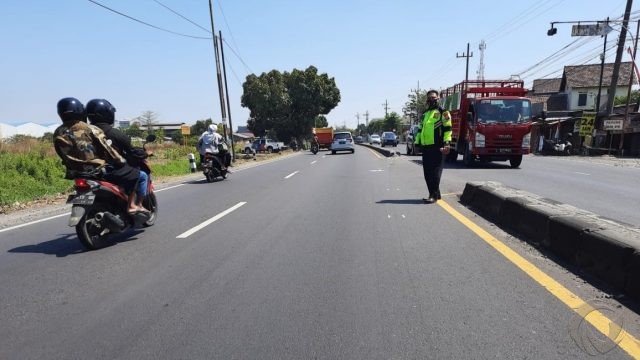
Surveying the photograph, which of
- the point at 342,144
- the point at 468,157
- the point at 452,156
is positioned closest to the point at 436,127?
the point at 468,157

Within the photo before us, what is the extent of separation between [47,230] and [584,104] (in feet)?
174

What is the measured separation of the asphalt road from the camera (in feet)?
10.7

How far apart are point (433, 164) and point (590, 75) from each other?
50115 mm

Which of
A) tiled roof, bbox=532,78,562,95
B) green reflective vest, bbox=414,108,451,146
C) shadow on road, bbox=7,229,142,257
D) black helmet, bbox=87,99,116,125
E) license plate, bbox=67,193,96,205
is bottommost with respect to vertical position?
shadow on road, bbox=7,229,142,257

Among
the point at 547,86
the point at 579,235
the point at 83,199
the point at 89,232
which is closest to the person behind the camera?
the point at 579,235

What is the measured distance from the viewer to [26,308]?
412cm

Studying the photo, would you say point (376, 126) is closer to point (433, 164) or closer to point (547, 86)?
point (547, 86)

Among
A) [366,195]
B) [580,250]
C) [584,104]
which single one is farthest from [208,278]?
[584,104]

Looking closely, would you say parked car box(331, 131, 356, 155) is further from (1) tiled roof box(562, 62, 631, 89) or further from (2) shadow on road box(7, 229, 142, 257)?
(2) shadow on road box(7, 229, 142, 257)

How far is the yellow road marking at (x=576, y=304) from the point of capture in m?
3.17

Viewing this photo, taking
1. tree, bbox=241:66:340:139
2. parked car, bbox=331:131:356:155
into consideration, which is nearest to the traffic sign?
parked car, bbox=331:131:356:155

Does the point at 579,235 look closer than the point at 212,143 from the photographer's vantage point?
Yes

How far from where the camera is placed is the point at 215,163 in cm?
1563

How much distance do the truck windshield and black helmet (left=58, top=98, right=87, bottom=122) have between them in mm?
14995
